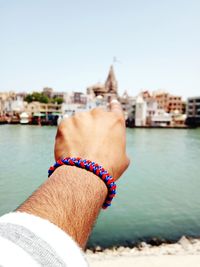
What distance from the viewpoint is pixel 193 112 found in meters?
52.7

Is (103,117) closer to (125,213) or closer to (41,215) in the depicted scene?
(41,215)

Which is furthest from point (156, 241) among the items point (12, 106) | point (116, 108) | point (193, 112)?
point (12, 106)

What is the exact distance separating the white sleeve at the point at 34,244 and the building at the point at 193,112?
53.8m

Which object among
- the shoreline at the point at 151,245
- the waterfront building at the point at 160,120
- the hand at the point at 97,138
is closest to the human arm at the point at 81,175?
the hand at the point at 97,138

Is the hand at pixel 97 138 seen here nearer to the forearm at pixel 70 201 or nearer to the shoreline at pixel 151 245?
the forearm at pixel 70 201

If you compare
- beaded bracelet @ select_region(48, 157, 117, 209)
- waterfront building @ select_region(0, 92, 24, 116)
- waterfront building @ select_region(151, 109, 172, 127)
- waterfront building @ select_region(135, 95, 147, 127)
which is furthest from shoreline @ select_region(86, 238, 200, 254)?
waterfront building @ select_region(0, 92, 24, 116)

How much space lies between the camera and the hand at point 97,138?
721 millimetres

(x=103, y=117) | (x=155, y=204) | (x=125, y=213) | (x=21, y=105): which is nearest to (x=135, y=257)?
(x=125, y=213)

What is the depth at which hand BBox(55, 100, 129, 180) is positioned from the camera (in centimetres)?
72

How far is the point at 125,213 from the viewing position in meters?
8.59

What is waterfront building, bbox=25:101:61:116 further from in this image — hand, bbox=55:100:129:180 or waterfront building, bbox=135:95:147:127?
hand, bbox=55:100:129:180

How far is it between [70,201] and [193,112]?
5478 centimetres

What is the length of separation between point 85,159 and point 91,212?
0.46ft

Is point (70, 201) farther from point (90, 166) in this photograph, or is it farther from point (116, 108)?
point (116, 108)
